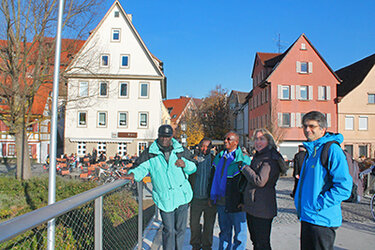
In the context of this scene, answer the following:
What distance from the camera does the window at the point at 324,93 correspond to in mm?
31531

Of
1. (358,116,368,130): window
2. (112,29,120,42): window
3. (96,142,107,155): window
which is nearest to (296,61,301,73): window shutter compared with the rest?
(358,116,368,130): window

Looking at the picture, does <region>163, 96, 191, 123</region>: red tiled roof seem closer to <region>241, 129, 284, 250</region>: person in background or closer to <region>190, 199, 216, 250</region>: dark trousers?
<region>190, 199, 216, 250</region>: dark trousers

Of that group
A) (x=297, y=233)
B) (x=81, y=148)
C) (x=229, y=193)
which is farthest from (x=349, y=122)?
(x=229, y=193)

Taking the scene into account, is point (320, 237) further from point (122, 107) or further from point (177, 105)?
point (177, 105)

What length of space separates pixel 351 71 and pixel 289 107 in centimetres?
1074

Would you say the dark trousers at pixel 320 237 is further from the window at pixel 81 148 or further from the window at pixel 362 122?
the window at pixel 362 122

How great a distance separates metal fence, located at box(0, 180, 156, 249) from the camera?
1.62 metres

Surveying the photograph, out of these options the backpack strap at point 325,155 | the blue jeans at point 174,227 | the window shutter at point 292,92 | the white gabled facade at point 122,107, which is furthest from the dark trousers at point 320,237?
→ the window shutter at point 292,92

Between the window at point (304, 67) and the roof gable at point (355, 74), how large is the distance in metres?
4.86

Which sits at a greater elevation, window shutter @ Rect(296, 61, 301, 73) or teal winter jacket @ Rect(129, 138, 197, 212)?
window shutter @ Rect(296, 61, 301, 73)

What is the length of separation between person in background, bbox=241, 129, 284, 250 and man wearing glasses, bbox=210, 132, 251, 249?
1.06 feet

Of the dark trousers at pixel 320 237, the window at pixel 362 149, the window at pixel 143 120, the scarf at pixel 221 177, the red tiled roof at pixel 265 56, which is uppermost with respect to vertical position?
the red tiled roof at pixel 265 56

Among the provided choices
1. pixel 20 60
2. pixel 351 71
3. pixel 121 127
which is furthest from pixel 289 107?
pixel 20 60

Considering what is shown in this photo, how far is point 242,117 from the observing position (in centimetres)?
4872
